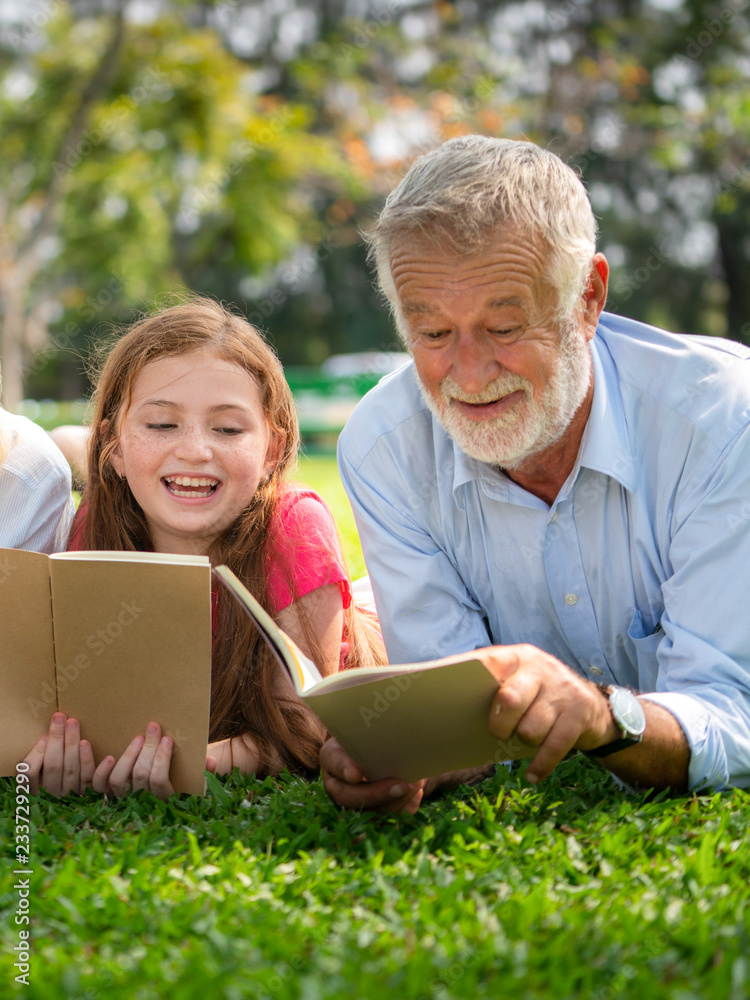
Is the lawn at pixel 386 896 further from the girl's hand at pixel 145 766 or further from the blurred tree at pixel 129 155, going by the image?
the blurred tree at pixel 129 155

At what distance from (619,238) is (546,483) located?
64.4 ft

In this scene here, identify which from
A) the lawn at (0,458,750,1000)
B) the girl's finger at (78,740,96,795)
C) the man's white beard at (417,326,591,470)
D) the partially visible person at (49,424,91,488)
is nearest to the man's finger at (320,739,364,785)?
the lawn at (0,458,750,1000)

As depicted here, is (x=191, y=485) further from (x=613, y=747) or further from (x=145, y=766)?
(x=613, y=747)

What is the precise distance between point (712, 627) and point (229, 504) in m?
1.41

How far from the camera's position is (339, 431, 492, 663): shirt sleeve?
9.08 feet

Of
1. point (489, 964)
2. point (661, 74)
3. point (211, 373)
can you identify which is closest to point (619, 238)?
point (661, 74)

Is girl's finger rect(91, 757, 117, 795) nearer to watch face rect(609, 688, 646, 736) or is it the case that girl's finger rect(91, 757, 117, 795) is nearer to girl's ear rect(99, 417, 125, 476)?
girl's ear rect(99, 417, 125, 476)

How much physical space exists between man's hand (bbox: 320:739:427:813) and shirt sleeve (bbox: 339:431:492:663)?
0.47 metres

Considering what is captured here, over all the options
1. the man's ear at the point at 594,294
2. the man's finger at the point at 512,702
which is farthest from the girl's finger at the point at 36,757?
the man's ear at the point at 594,294

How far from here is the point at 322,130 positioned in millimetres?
20797

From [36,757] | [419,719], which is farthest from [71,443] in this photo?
[419,719]

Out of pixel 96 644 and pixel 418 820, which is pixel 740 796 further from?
pixel 96 644

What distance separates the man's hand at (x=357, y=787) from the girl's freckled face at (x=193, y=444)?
99cm

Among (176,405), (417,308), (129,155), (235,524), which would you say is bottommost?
(235,524)
